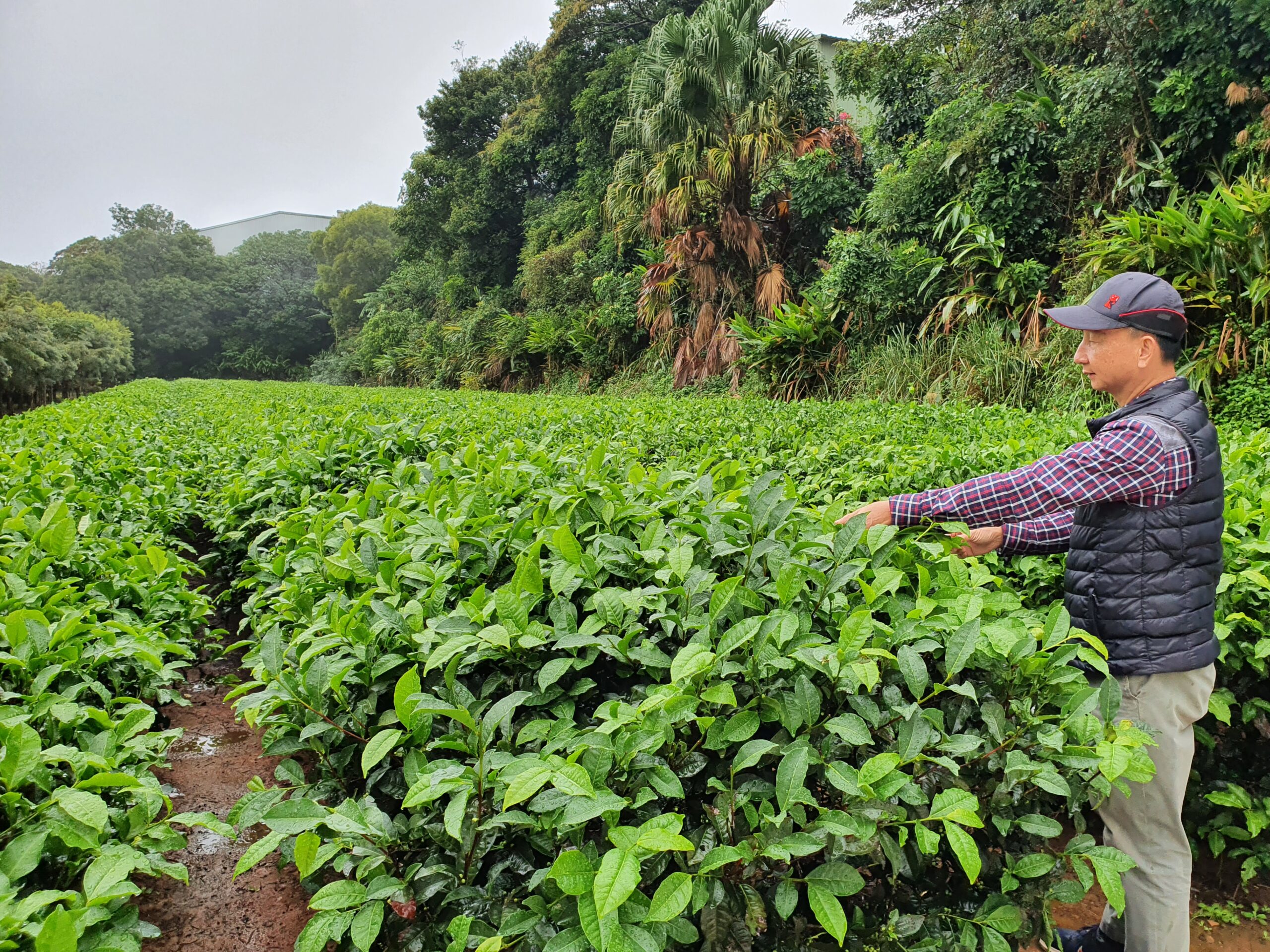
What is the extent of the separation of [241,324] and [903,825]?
63585mm

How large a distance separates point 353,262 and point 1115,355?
53.3 metres

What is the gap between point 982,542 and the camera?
2.11m

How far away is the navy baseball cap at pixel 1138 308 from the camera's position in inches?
78.4

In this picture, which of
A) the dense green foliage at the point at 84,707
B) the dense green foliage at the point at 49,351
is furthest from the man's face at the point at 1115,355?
the dense green foliage at the point at 49,351

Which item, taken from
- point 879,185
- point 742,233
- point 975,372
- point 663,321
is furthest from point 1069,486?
point 663,321

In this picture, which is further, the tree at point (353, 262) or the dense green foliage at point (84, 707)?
the tree at point (353, 262)

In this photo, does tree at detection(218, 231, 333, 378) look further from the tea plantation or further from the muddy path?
the muddy path

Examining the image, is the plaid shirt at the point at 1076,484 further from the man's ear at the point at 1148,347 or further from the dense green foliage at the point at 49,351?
the dense green foliage at the point at 49,351

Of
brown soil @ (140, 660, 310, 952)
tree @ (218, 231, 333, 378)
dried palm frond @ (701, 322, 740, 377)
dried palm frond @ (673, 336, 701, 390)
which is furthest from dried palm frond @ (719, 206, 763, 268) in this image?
tree @ (218, 231, 333, 378)

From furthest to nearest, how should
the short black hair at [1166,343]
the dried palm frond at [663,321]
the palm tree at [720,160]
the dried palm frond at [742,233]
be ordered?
1. the dried palm frond at [663,321]
2. the dried palm frond at [742,233]
3. the palm tree at [720,160]
4. the short black hair at [1166,343]

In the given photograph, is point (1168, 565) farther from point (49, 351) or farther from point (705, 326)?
point (49, 351)

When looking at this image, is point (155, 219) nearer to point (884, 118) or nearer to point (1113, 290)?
point (884, 118)

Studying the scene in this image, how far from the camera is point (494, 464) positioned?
118 inches

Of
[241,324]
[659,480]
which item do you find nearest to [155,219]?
[241,324]
